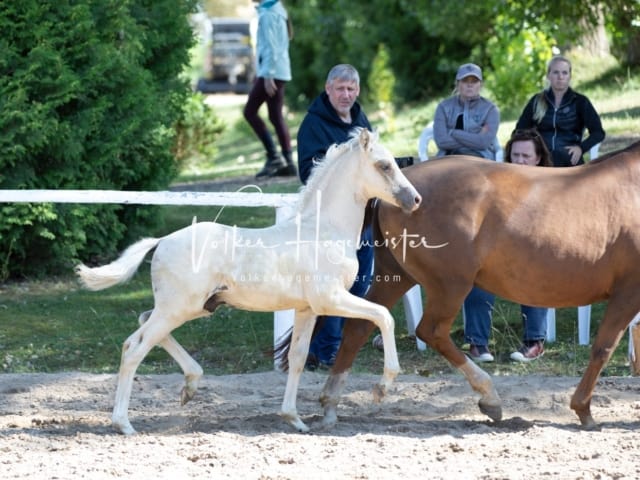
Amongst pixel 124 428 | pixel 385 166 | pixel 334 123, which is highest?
pixel 334 123

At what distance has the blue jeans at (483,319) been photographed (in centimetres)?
772

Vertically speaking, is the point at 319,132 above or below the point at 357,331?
above

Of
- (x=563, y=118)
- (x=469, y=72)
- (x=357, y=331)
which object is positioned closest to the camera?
(x=357, y=331)

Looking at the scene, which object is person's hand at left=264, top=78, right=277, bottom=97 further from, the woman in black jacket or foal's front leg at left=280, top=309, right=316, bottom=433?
foal's front leg at left=280, top=309, right=316, bottom=433

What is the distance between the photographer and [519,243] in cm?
591

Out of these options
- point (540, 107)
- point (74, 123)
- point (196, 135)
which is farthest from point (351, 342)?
point (196, 135)

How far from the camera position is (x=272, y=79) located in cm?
1235

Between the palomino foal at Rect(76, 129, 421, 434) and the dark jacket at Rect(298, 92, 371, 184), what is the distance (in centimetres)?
133

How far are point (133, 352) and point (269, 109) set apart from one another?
720cm

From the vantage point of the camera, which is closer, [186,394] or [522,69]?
[186,394]

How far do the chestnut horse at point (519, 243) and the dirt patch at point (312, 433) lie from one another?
35 cm

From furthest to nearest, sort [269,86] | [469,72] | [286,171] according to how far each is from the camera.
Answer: [286,171]
[269,86]
[469,72]

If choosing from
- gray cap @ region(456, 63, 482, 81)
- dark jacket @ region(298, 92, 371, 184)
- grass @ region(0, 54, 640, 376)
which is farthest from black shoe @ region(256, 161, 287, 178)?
dark jacket @ region(298, 92, 371, 184)

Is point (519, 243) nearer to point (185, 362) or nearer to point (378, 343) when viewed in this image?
point (185, 362)
